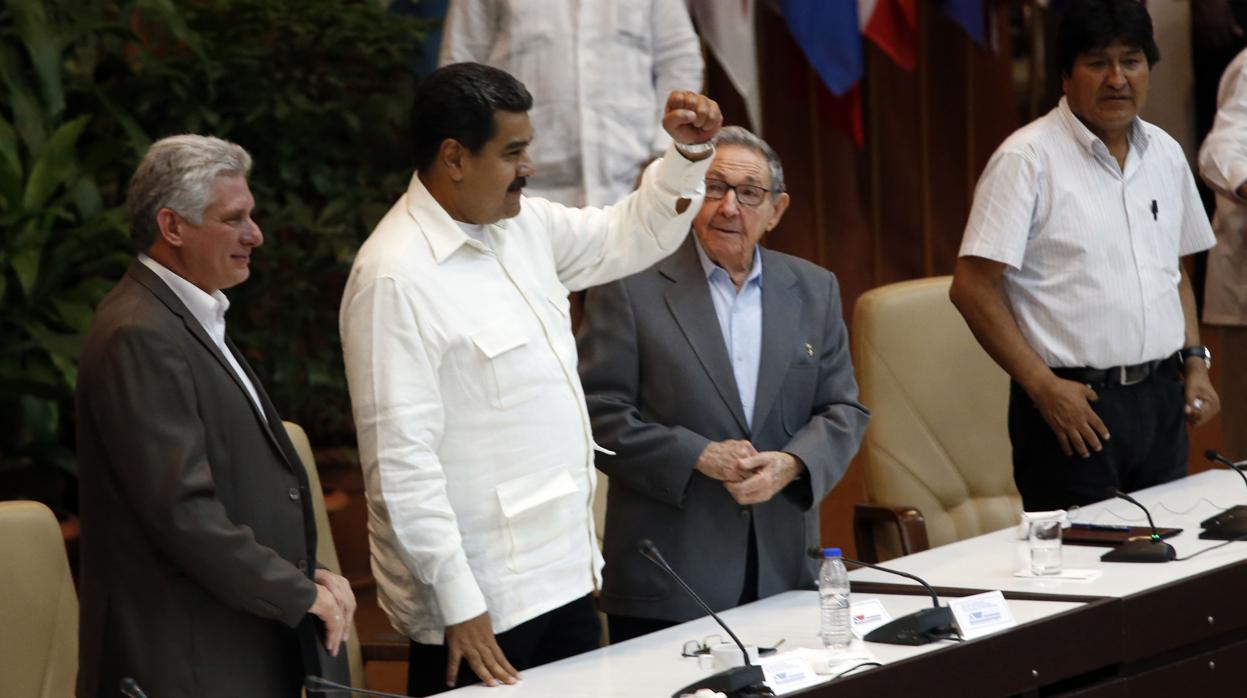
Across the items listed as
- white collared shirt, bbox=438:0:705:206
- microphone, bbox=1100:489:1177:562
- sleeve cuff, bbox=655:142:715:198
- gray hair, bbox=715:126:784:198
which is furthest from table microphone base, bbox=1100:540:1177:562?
white collared shirt, bbox=438:0:705:206

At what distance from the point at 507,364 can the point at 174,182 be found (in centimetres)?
58

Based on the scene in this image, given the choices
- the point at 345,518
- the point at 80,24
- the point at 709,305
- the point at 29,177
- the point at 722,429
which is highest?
the point at 80,24

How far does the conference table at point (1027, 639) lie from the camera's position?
272 cm

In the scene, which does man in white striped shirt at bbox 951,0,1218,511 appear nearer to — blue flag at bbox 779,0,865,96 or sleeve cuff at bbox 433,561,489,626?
sleeve cuff at bbox 433,561,489,626

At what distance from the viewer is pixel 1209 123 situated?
6.01 meters

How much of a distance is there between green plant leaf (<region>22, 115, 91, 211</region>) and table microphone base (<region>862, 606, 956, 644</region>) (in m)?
2.82

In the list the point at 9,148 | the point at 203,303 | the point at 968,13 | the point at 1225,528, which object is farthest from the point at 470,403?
the point at 968,13

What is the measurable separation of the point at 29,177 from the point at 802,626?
106 inches

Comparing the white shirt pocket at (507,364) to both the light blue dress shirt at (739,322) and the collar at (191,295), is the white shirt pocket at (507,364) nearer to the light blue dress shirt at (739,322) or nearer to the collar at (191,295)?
the collar at (191,295)

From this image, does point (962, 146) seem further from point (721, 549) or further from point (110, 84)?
point (721, 549)

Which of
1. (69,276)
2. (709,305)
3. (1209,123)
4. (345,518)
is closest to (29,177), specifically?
(69,276)

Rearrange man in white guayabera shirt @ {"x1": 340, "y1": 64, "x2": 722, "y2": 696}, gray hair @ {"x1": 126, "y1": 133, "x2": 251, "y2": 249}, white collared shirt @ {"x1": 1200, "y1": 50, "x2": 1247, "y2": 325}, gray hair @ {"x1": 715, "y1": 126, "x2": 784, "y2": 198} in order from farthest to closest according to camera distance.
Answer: white collared shirt @ {"x1": 1200, "y1": 50, "x2": 1247, "y2": 325}, gray hair @ {"x1": 715, "y1": 126, "x2": 784, "y2": 198}, man in white guayabera shirt @ {"x1": 340, "y1": 64, "x2": 722, "y2": 696}, gray hair @ {"x1": 126, "y1": 133, "x2": 251, "y2": 249}

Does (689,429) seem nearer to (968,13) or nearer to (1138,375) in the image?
(1138,375)

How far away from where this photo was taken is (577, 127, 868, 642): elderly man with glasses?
3232 millimetres
